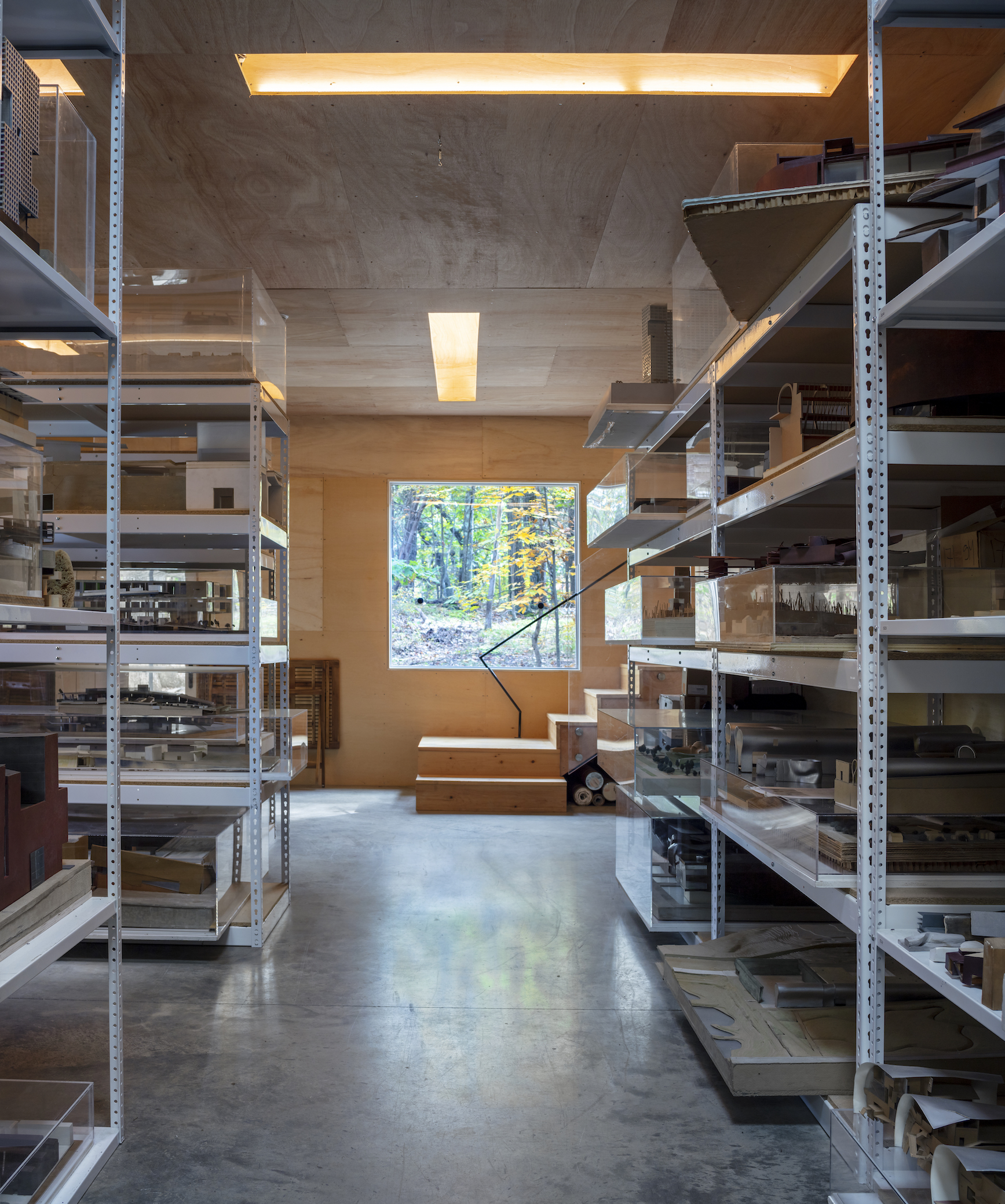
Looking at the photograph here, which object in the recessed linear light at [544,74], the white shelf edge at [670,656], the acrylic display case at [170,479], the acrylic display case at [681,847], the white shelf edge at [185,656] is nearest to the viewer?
the recessed linear light at [544,74]

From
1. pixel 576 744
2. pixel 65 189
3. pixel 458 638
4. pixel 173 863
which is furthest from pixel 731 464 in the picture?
pixel 458 638

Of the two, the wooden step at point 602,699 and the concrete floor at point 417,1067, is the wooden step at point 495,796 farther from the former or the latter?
the concrete floor at point 417,1067

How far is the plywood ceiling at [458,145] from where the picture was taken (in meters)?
2.79

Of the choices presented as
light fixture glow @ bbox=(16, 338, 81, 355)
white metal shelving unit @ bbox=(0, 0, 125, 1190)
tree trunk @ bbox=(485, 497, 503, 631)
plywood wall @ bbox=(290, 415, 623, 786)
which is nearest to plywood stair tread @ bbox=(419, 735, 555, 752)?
plywood wall @ bbox=(290, 415, 623, 786)

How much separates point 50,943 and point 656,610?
2709 mm

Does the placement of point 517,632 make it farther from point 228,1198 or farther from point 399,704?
point 228,1198

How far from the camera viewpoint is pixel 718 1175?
2.27 m

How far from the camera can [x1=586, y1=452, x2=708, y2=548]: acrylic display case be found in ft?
13.6

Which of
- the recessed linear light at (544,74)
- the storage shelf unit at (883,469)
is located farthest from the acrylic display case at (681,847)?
the recessed linear light at (544,74)

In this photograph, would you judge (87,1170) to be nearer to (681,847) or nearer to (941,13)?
(681,847)

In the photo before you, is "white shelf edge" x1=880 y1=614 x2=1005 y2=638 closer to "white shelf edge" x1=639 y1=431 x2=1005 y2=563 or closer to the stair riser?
"white shelf edge" x1=639 y1=431 x2=1005 y2=563

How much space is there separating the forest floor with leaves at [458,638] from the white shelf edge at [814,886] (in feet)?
18.1

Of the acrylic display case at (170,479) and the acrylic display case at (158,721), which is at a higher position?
the acrylic display case at (170,479)

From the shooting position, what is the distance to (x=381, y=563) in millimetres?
8406
